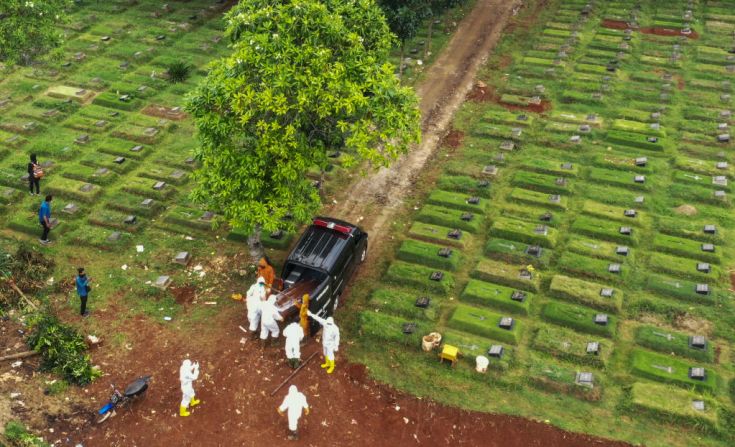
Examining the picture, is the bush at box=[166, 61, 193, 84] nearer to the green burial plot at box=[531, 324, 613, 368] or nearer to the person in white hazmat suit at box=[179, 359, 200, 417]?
the person in white hazmat suit at box=[179, 359, 200, 417]

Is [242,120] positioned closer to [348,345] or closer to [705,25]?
[348,345]

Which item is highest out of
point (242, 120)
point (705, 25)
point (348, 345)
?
point (242, 120)

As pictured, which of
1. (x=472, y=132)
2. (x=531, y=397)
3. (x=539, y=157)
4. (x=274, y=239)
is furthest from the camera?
(x=472, y=132)

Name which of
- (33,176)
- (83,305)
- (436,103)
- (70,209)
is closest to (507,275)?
(436,103)

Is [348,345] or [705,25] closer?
[348,345]

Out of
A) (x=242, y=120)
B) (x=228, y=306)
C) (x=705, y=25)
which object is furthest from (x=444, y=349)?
(x=705, y=25)

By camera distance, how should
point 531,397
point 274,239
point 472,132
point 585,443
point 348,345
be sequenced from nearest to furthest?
point 585,443 → point 531,397 → point 348,345 → point 274,239 → point 472,132

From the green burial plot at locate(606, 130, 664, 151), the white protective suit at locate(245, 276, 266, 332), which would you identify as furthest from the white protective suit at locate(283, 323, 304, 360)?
the green burial plot at locate(606, 130, 664, 151)
